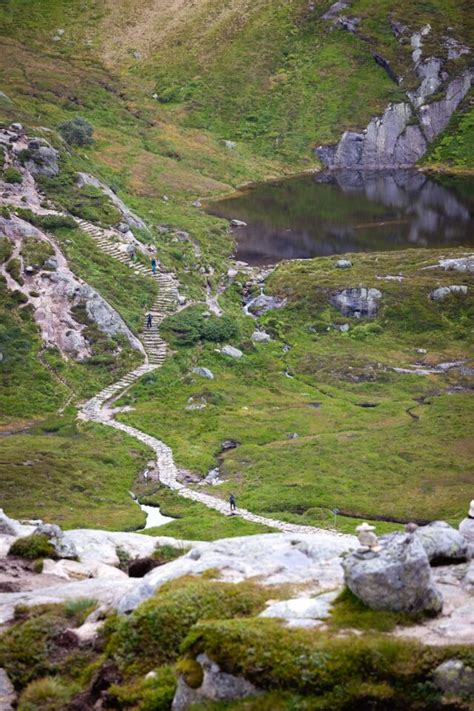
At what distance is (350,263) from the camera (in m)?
147

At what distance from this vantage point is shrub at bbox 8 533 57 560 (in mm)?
42375

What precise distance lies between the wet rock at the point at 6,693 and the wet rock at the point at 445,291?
104 metres

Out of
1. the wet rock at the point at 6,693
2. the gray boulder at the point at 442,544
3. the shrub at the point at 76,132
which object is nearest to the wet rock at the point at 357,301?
the shrub at the point at 76,132

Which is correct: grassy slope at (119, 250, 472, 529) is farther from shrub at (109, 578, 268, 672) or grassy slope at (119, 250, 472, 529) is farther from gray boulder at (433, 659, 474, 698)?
gray boulder at (433, 659, 474, 698)

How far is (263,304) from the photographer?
131 meters

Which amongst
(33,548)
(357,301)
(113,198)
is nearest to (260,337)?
(357,301)

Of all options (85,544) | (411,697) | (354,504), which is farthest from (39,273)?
(411,697)

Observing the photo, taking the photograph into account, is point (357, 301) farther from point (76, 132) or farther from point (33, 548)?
point (33, 548)

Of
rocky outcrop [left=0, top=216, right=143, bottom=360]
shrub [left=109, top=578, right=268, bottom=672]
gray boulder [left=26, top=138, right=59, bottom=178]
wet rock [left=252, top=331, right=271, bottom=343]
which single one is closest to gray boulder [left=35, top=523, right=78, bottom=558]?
shrub [left=109, top=578, right=268, bottom=672]

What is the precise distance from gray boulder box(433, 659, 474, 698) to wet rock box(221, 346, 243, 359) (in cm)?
8262

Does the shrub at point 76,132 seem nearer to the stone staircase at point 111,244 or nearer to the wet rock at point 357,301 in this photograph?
the stone staircase at point 111,244

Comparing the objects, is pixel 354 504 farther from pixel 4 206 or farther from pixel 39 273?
pixel 4 206

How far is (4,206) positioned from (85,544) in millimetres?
78352

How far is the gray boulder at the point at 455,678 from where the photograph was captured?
2586 cm
